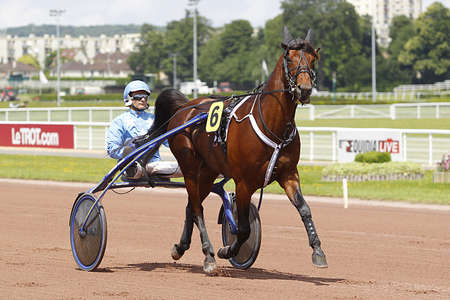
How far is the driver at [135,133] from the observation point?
23.7ft

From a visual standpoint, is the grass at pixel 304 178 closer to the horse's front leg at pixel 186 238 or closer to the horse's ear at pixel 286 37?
the horse's front leg at pixel 186 238

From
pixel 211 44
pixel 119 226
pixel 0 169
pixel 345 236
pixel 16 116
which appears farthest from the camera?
pixel 211 44

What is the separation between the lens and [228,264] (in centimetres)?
748

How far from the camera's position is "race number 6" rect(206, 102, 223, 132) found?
6.31m

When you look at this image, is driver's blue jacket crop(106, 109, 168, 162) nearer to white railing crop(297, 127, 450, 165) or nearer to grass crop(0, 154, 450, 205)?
grass crop(0, 154, 450, 205)

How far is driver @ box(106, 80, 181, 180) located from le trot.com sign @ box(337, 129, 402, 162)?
40.2 feet

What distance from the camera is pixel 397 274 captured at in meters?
6.81

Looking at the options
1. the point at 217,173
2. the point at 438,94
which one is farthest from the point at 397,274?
the point at 438,94

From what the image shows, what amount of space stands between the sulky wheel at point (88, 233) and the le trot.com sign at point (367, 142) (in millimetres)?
12838

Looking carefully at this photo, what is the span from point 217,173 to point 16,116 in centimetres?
2988

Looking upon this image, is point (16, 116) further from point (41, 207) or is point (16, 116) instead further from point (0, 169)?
point (41, 207)

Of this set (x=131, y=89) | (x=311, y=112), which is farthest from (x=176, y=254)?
(x=311, y=112)

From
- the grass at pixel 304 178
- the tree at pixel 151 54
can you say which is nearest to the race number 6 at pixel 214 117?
the grass at pixel 304 178

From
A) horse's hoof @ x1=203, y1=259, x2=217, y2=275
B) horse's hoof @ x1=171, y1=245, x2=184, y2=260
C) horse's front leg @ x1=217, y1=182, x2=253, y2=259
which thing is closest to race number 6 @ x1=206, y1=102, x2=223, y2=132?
horse's front leg @ x1=217, y1=182, x2=253, y2=259
